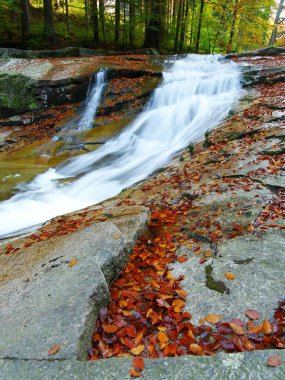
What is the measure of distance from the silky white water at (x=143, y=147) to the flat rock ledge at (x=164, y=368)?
410 cm

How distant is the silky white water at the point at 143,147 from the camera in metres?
7.02

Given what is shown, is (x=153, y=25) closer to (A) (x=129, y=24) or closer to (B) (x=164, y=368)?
(A) (x=129, y=24)

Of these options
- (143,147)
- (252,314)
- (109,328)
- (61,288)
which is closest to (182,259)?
(252,314)

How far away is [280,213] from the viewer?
3.86m

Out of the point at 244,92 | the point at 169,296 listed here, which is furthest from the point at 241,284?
the point at 244,92

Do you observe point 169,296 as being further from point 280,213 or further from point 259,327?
point 280,213

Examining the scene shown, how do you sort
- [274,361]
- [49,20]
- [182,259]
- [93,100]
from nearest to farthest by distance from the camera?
[274,361] < [182,259] < [93,100] < [49,20]

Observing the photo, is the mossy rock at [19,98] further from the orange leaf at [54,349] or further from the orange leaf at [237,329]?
the orange leaf at [237,329]

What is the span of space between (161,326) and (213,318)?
0.46 m

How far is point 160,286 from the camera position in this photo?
10.4ft

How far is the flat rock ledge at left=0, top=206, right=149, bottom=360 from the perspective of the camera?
240cm

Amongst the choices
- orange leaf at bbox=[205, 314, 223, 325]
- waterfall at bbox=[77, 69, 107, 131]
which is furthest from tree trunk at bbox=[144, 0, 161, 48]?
orange leaf at bbox=[205, 314, 223, 325]

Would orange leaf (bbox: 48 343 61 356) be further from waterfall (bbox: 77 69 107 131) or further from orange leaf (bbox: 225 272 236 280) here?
waterfall (bbox: 77 69 107 131)

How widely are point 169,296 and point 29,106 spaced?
11681 millimetres
